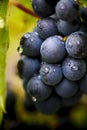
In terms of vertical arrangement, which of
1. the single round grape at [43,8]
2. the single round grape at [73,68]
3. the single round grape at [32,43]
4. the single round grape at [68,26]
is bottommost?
the single round grape at [73,68]

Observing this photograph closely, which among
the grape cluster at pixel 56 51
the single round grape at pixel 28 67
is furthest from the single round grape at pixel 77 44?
the single round grape at pixel 28 67

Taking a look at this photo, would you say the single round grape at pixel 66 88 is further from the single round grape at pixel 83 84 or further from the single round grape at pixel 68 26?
the single round grape at pixel 68 26

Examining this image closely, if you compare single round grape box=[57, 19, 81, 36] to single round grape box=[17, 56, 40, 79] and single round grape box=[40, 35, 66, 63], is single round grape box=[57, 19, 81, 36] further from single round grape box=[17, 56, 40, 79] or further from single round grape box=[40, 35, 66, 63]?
single round grape box=[17, 56, 40, 79]

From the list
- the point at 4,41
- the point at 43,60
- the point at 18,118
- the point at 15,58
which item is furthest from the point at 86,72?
the point at 15,58

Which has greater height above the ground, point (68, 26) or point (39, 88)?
point (68, 26)

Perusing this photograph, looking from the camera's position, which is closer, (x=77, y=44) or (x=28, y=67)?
(x=77, y=44)

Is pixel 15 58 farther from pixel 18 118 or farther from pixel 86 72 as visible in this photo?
pixel 86 72

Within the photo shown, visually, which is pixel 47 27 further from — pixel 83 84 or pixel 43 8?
pixel 83 84

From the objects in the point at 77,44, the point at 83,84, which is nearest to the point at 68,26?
the point at 77,44
